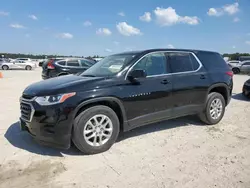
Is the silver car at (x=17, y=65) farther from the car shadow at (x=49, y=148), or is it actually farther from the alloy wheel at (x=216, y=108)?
the alloy wheel at (x=216, y=108)

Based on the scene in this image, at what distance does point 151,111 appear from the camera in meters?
4.31

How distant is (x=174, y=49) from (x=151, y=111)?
5.04ft

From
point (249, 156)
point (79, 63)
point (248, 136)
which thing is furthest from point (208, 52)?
point (79, 63)

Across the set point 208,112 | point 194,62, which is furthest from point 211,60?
point 208,112

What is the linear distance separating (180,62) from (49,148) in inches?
121

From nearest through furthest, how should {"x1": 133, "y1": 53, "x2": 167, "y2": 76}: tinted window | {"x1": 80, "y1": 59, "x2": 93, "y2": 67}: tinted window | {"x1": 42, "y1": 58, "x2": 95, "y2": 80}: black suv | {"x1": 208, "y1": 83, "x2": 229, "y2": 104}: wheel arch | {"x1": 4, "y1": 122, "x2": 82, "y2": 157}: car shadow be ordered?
1. {"x1": 4, "y1": 122, "x2": 82, "y2": 157}: car shadow
2. {"x1": 133, "y1": 53, "x2": 167, "y2": 76}: tinted window
3. {"x1": 208, "y1": 83, "x2": 229, "y2": 104}: wheel arch
4. {"x1": 42, "y1": 58, "x2": 95, "y2": 80}: black suv
5. {"x1": 80, "y1": 59, "x2": 93, "y2": 67}: tinted window

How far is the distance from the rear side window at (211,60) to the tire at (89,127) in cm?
264

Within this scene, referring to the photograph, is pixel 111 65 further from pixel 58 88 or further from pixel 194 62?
pixel 194 62

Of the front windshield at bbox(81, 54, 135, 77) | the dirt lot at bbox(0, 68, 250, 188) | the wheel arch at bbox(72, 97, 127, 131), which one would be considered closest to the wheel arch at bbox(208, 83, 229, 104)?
the dirt lot at bbox(0, 68, 250, 188)

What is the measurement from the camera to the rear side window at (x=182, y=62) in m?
4.75

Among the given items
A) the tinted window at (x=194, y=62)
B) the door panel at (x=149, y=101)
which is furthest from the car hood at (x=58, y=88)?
the tinted window at (x=194, y=62)

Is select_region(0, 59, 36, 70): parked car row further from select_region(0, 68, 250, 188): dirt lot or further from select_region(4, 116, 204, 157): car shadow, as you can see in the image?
select_region(0, 68, 250, 188): dirt lot

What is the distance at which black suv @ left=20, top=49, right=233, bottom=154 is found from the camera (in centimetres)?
352

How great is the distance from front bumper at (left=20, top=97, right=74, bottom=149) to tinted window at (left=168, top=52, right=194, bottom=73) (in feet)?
7.68
